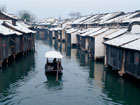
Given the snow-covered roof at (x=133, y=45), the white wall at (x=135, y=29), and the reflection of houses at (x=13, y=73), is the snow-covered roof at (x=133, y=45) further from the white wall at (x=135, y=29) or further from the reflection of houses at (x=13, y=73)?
the reflection of houses at (x=13, y=73)

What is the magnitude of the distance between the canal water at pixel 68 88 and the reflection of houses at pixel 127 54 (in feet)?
5.25

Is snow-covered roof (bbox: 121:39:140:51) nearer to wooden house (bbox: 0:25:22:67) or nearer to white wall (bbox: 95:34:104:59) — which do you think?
white wall (bbox: 95:34:104:59)

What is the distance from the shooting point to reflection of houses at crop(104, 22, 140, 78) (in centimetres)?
2415

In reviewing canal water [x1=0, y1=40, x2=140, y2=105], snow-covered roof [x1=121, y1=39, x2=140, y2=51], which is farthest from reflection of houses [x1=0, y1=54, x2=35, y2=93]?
snow-covered roof [x1=121, y1=39, x2=140, y2=51]

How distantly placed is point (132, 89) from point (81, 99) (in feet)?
21.8

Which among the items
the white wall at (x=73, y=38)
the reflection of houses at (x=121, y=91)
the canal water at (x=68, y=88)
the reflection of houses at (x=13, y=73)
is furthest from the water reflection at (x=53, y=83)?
the white wall at (x=73, y=38)

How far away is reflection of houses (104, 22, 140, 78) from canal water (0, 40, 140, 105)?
1601mm

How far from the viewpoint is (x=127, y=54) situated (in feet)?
86.3

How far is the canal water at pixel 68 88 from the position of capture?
20025 millimetres

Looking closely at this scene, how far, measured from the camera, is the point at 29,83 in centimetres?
2553

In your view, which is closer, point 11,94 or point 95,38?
point 11,94

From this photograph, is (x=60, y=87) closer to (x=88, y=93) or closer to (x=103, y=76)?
(x=88, y=93)

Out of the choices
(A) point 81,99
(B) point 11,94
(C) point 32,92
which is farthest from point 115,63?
(B) point 11,94

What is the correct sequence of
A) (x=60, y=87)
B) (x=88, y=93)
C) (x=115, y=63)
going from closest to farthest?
(x=88, y=93), (x=60, y=87), (x=115, y=63)
